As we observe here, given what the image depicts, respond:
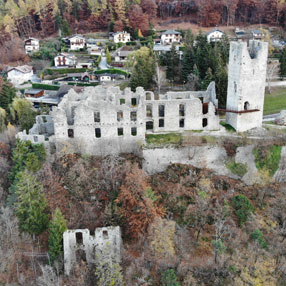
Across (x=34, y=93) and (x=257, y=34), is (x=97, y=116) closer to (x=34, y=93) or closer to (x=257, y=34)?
(x=34, y=93)

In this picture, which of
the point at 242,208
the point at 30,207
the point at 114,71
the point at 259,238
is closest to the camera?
the point at 259,238

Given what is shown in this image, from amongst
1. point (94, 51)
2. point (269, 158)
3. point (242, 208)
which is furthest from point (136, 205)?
point (94, 51)

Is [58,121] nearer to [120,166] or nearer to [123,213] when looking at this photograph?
[120,166]

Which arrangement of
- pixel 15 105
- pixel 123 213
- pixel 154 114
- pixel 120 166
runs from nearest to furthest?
1. pixel 123 213
2. pixel 120 166
3. pixel 154 114
4. pixel 15 105

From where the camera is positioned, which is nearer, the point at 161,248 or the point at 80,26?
the point at 161,248

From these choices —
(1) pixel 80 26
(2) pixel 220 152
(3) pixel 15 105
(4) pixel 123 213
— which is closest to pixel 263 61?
(2) pixel 220 152

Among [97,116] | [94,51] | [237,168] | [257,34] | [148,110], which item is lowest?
[237,168]
